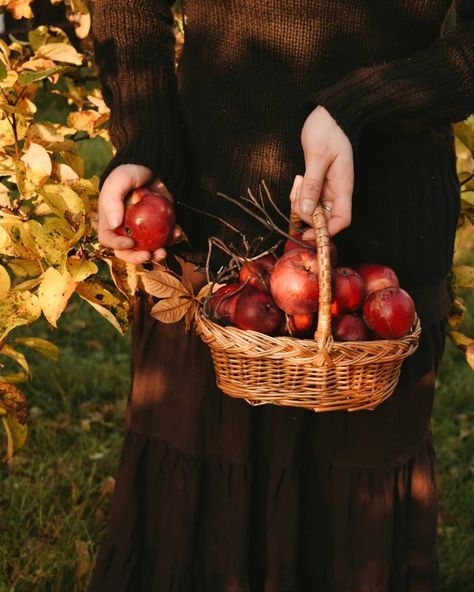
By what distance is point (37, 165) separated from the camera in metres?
1.57

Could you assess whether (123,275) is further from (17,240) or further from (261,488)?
(261,488)

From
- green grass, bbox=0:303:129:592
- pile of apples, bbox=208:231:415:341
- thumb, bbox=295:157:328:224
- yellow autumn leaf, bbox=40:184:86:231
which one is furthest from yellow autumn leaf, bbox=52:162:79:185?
green grass, bbox=0:303:129:592

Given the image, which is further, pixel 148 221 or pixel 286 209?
pixel 286 209

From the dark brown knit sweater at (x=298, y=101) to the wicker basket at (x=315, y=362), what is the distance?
0.80 ft

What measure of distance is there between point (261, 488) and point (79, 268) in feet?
1.94

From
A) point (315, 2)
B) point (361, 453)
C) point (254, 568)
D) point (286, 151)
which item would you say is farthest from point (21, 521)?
point (315, 2)

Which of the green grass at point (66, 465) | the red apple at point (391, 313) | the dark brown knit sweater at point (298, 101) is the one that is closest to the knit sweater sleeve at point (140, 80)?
the dark brown knit sweater at point (298, 101)

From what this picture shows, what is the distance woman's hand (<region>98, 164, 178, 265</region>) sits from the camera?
143 centimetres

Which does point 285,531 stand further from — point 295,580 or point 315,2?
point 315,2

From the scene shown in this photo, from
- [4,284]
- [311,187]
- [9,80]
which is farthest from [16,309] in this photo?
[311,187]

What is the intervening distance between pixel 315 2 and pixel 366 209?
380 millimetres

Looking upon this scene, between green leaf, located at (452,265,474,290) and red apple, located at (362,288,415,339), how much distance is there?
670 mm

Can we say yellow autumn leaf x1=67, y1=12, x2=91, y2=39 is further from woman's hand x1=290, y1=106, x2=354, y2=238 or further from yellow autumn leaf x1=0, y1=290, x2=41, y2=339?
woman's hand x1=290, y1=106, x2=354, y2=238

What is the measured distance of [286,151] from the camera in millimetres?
1484
